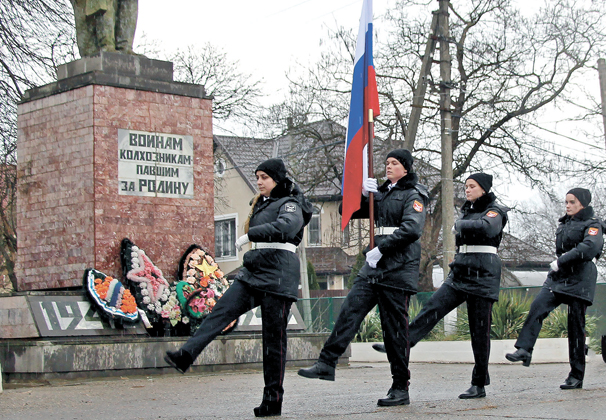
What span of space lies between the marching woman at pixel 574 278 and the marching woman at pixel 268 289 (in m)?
2.41

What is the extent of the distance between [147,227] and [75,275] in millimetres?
1030

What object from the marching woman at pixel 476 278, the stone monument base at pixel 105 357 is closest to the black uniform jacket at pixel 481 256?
the marching woman at pixel 476 278

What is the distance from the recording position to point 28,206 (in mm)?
11484

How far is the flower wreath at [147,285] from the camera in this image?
1064 cm

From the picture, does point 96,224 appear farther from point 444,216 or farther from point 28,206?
point 444,216

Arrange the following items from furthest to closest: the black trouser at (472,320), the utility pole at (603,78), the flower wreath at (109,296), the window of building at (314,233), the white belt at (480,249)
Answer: the window of building at (314,233), the utility pole at (603,78), the flower wreath at (109,296), the white belt at (480,249), the black trouser at (472,320)

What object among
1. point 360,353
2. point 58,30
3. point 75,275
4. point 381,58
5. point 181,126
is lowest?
point 360,353

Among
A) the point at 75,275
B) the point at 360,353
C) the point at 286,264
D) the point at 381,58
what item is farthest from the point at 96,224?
the point at 381,58

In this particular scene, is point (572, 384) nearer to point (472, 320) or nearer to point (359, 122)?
point (472, 320)

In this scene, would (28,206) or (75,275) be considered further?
(28,206)

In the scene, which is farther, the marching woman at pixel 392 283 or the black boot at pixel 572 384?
the black boot at pixel 572 384

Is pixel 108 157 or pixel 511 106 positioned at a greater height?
pixel 511 106

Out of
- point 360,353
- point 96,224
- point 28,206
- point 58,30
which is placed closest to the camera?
point 96,224

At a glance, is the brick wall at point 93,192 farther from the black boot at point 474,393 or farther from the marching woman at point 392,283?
the black boot at point 474,393
